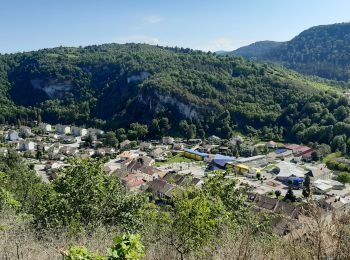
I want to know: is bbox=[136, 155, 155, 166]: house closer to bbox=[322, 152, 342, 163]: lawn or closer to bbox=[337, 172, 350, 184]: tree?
bbox=[322, 152, 342, 163]: lawn

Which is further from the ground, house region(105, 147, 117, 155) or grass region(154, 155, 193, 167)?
house region(105, 147, 117, 155)

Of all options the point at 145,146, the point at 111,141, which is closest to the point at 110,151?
the point at 111,141

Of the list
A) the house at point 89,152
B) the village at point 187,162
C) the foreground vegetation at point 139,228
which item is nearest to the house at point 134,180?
the village at point 187,162

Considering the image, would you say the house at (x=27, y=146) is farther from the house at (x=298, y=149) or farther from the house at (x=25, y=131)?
the house at (x=298, y=149)

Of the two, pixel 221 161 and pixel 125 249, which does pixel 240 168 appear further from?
pixel 125 249

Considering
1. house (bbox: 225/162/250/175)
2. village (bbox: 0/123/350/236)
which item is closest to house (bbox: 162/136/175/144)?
village (bbox: 0/123/350/236)
